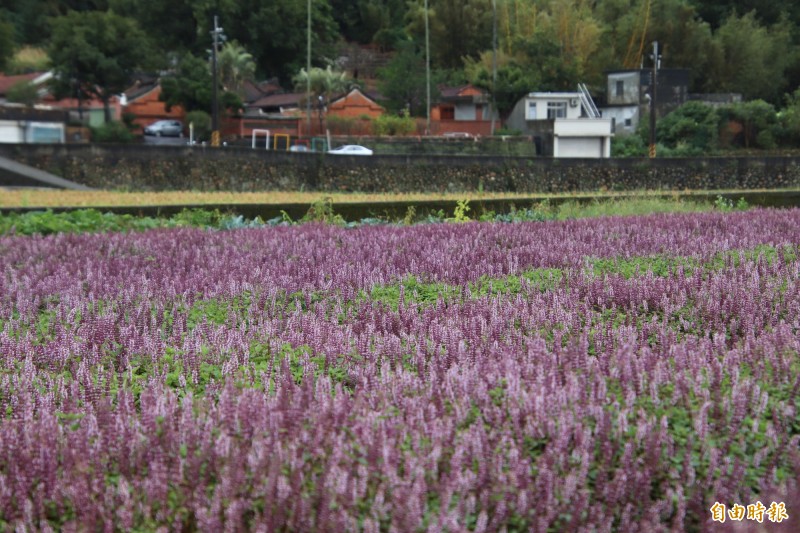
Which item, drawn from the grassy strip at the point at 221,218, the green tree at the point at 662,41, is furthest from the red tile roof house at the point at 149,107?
the grassy strip at the point at 221,218

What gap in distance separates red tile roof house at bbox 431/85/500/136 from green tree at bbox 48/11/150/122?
21183 millimetres

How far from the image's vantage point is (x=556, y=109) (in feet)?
219

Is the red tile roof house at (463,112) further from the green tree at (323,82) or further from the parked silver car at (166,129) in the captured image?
the parked silver car at (166,129)

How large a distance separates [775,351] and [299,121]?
6310 centimetres

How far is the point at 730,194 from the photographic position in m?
19.8

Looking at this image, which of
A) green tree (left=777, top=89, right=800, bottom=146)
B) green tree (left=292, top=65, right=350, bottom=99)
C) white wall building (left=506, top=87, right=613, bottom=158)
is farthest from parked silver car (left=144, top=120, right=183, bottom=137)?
green tree (left=777, top=89, right=800, bottom=146)

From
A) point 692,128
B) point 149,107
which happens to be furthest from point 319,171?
point 149,107

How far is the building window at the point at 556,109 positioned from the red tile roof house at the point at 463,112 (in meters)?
4.27

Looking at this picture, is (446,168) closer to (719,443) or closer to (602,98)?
(719,443)

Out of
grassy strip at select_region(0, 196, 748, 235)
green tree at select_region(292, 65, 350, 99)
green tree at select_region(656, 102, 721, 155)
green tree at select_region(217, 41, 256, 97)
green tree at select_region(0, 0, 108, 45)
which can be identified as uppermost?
green tree at select_region(0, 0, 108, 45)

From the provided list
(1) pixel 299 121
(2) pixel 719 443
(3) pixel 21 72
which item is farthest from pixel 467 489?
(3) pixel 21 72

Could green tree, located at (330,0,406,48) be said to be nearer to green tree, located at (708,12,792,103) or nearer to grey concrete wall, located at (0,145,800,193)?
green tree, located at (708,12,792,103)

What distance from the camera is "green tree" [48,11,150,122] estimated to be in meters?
Answer: 63.2

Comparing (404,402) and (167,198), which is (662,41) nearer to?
(167,198)
